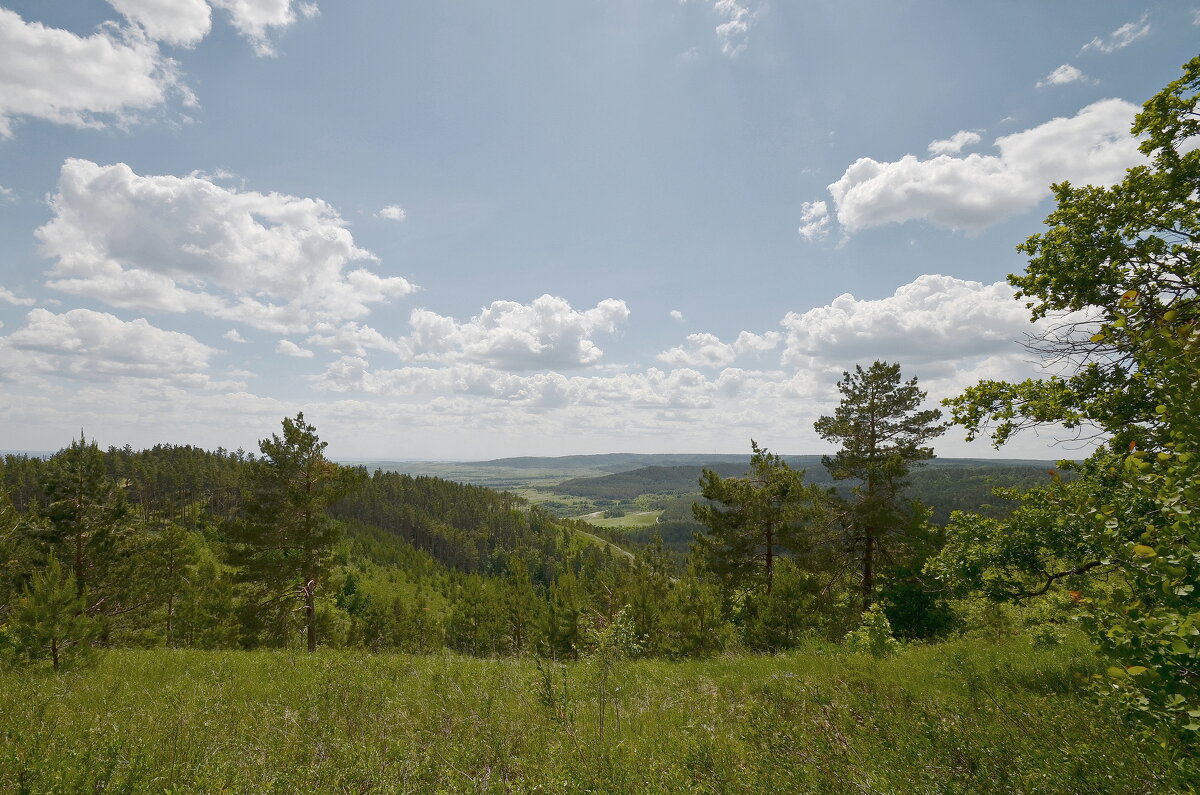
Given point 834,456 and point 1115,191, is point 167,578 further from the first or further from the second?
point 1115,191

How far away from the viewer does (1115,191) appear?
8.84 m

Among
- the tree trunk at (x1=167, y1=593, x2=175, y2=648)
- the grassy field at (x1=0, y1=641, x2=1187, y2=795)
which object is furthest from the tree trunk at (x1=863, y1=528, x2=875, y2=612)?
the tree trunk at (x1=167, y1=593, x2=175, y2=648)

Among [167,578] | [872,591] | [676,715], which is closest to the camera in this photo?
[676,715]

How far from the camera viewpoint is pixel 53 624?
11.6 m

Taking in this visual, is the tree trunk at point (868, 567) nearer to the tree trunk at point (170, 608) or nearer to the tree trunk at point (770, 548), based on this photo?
the tree trunk at point (770, 548)

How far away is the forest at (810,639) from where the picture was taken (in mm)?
3965

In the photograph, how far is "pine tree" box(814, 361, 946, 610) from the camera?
18.2 meters

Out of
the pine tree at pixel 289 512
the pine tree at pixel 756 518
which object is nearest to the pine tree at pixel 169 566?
the pine tree at pixel 289 512

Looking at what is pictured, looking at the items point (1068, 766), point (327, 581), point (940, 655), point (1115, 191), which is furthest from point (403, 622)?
point (1115, 191)

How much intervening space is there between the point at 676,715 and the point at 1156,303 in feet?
34.9

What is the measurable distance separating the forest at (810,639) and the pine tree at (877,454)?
0.37 ft

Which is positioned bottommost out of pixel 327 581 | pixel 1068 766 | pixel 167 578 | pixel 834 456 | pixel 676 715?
pixel 167 578

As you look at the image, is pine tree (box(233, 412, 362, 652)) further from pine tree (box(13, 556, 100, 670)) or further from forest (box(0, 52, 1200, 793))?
pine tree (box(13, 556, 100, 670))

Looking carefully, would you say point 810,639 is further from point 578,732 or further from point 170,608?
point 170,608
